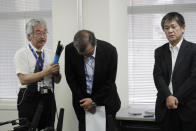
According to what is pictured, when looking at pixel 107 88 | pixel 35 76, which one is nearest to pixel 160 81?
pixel 107 88

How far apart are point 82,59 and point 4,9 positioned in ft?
6.16

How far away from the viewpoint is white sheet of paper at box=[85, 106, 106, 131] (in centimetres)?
219

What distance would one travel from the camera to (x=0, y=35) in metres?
3.46

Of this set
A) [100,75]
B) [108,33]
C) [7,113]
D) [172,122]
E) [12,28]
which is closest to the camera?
[172,122]

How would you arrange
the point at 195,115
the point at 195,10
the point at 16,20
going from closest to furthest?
the point at 195,115 → the point at 195,10 → the point at 16,20

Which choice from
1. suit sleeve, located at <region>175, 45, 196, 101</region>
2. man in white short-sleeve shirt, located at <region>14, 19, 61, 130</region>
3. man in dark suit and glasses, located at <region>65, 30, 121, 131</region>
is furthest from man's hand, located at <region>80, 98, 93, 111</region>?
suit sleeve, located at <region>175, 45, 196, 101</region>

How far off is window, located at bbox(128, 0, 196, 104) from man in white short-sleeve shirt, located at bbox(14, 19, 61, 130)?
1275 mm

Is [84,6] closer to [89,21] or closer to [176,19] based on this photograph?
[89,21]

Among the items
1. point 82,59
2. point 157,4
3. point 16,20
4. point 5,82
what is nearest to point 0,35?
point 16,20

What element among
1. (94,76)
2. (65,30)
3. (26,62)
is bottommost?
(94,76)

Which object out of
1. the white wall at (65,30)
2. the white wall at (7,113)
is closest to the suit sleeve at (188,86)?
the white wall at (65,30)

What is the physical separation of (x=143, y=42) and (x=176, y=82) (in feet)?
3.96

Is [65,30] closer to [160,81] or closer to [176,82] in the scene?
[160,81]

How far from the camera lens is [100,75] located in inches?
85.9
